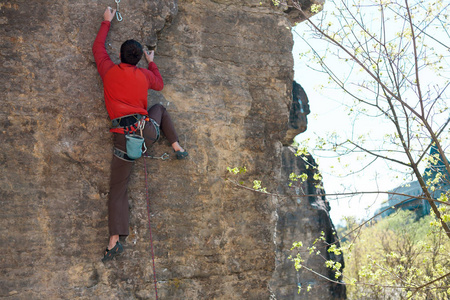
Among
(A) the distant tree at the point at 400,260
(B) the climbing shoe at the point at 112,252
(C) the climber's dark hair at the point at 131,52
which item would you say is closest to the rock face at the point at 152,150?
(B) the climbing shoe at the point at 112,252

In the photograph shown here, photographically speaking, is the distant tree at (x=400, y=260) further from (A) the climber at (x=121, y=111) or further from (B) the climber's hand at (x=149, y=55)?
(B) the climber's hand at (x=149, y=55)

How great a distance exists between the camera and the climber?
387 cm

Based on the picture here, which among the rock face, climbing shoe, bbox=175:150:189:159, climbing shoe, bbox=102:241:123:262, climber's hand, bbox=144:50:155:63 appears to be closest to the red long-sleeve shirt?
the rock face

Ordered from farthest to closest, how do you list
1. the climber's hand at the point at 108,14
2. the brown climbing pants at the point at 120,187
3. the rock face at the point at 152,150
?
the climber's hand at the point at 108,14, the brown climbing pants at the point at 120,187, the rock face at the point at 152,150

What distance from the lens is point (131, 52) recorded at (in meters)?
3.91

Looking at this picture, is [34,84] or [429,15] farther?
[429,15]

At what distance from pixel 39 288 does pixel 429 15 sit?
172 inches

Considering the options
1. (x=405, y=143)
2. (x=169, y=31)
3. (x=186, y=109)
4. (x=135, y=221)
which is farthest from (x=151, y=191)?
(x=405, y=143)

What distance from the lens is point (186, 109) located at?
4.35 metres

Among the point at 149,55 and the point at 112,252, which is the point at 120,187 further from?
the point at 149,55

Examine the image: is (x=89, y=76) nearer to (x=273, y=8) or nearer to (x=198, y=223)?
(x=198, y=223)

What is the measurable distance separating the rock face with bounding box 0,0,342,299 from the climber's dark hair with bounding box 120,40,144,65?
0.21m

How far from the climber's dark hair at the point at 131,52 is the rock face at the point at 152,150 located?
211 millimetres

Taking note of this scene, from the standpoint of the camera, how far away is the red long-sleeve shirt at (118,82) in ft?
12.8
